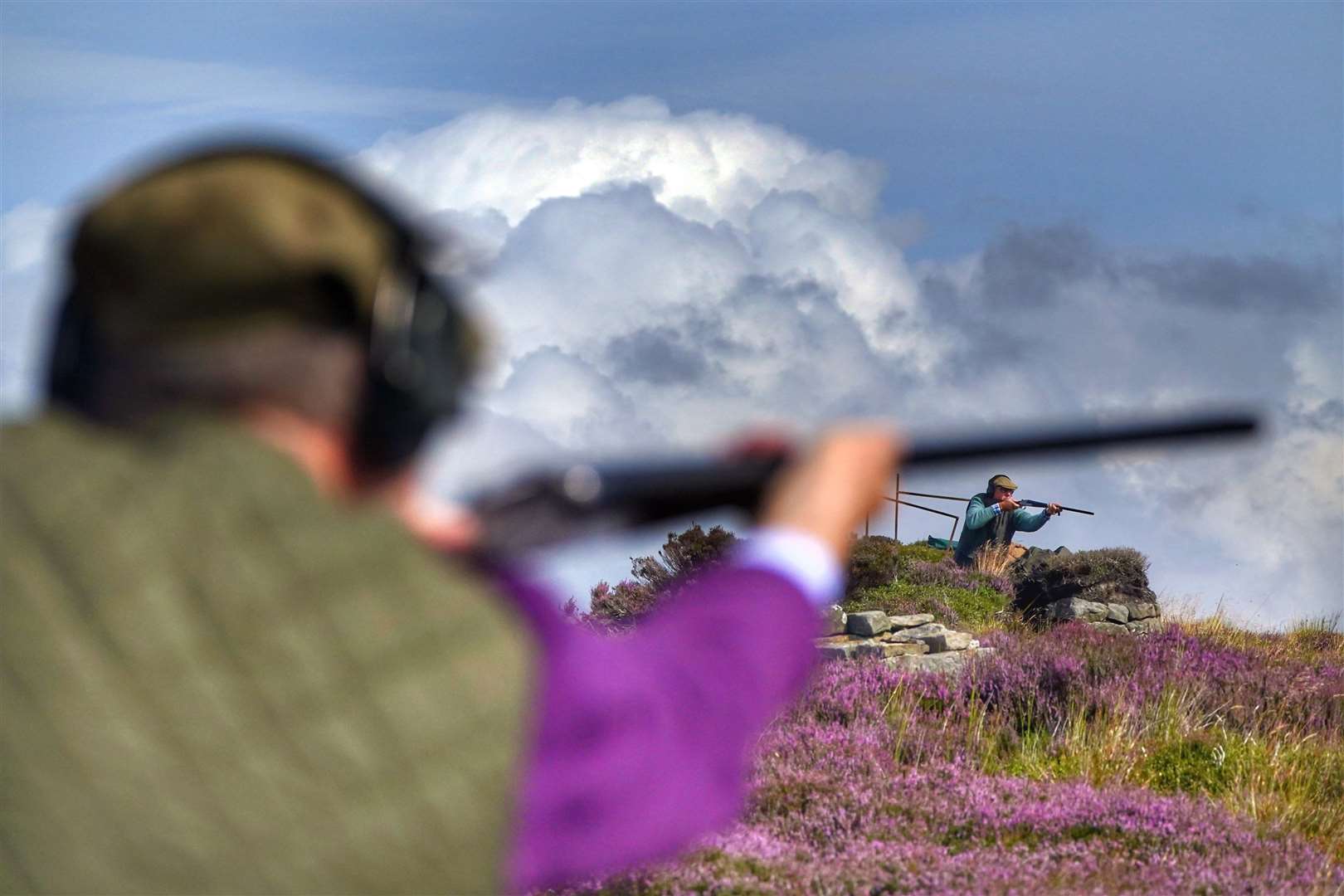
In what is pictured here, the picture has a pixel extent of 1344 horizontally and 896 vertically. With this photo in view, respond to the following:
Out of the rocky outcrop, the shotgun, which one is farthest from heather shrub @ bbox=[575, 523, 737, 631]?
the shotgun

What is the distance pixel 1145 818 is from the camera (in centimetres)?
655

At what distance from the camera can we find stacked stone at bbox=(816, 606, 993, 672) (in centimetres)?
1129

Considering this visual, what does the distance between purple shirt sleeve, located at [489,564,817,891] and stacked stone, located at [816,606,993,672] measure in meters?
9.11

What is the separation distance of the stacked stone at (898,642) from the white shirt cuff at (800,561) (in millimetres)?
9041

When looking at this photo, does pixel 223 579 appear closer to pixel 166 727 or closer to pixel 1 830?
pixel 166 727

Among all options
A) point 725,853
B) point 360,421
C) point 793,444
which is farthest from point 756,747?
point 360,421

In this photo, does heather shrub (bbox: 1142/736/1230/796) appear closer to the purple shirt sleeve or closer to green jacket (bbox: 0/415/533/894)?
the purple shirt sleeve

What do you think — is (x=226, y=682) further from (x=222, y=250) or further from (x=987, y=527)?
(x=987, y=527)

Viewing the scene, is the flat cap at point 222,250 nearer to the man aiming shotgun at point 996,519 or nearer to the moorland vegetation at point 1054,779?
the moorland vegetation at point 1054,779

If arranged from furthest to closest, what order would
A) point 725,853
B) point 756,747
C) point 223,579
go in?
point 756,747 < point 725,853 < point 223,579

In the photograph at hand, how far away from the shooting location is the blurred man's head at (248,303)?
1465mm

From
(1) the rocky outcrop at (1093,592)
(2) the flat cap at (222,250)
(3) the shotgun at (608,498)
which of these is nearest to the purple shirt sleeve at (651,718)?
(3) the shotgun at (608,498)

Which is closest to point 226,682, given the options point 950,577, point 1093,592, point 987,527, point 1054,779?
point 1054,779

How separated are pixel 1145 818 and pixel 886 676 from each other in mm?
3180
